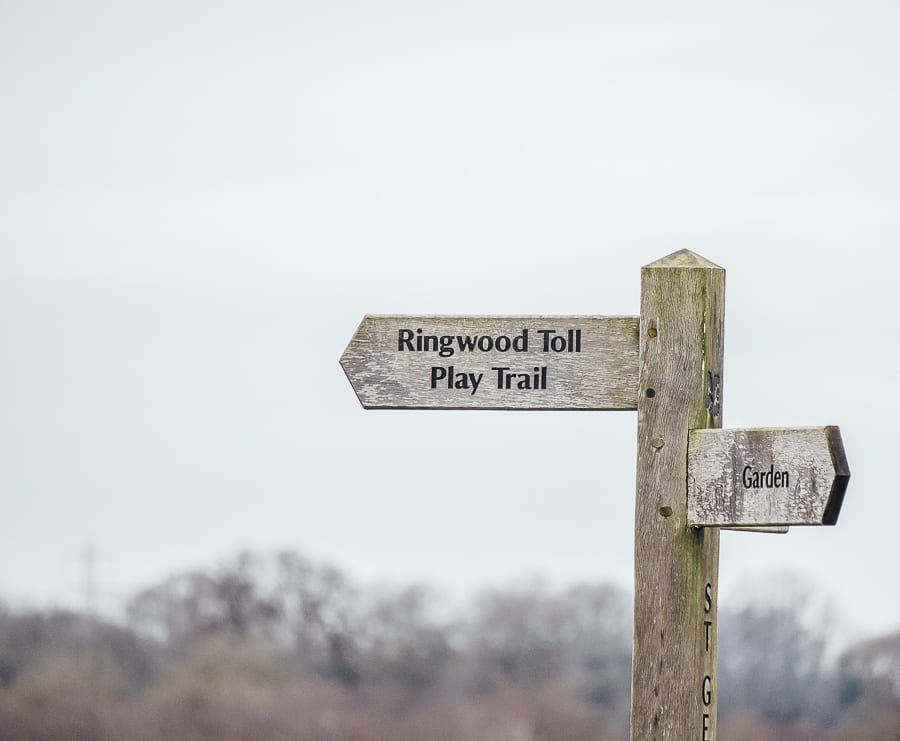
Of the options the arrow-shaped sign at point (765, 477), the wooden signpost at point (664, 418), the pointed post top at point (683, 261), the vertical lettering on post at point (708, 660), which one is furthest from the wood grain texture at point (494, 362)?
the vertical lettering on post at point (708, 660)

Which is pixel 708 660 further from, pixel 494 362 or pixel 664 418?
pixel 494 362

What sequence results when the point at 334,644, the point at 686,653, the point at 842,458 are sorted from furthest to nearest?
the point at 334,644 → the point at 686,653 → the point at 842,458

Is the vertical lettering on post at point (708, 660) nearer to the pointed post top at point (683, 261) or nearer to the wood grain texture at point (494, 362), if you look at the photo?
the wood grain texture at point (494, 362)

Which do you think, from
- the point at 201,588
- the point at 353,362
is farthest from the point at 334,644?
the point at 353,362

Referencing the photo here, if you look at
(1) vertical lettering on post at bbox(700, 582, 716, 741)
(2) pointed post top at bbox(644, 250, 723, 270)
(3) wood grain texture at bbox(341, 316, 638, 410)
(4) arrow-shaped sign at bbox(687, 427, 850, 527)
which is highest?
(2) pointed post top at bbox(644, 250, 723, 270)

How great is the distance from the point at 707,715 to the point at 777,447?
64 cm

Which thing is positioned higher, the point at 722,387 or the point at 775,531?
the point at 722,387

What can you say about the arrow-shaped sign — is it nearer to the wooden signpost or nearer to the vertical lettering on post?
the wooden signpost

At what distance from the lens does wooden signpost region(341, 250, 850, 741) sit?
3.69m

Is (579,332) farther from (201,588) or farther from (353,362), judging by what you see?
(201,588)

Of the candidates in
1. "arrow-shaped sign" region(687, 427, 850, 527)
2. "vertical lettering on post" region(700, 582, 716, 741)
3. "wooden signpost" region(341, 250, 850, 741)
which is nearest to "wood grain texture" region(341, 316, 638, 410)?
"wooden signpost" region(341, 250, 850, 741)

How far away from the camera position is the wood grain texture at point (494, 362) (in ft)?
12.8

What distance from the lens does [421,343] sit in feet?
13.3

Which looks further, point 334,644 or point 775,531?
point 334,644
